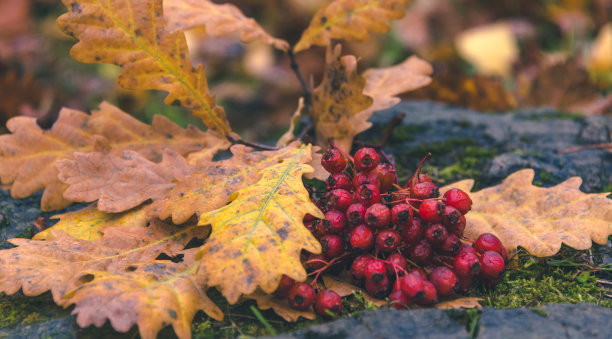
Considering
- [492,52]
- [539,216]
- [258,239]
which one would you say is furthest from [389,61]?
[258,239]

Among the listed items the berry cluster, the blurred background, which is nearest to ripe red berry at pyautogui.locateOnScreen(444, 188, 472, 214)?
the berry cluster

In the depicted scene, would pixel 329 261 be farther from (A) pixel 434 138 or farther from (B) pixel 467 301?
(A) pixel 434 138

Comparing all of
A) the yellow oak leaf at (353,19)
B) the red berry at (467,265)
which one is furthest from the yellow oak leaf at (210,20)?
the red berry at (467,265)

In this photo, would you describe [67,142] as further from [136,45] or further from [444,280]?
[444,280]

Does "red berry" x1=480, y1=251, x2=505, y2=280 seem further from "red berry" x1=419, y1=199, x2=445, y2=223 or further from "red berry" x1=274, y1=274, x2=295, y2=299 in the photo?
"red berry" x1=274, y1=274, x2=295, y2=299

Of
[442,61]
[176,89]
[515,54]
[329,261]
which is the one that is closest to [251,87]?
[442,61]

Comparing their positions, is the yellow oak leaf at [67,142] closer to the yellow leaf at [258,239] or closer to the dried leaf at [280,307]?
the yellow leaf at [258,239]
